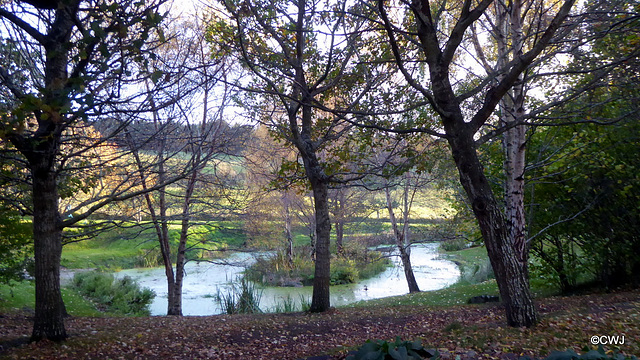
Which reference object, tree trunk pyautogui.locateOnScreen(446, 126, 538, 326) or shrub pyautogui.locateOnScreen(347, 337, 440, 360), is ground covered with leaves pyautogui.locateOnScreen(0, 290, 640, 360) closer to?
tree trunk pyautogui.locateOnScreen(446, 126, 538, 326)

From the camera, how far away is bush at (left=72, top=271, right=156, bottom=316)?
44.4 feet

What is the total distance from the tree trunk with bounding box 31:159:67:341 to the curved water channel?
28.8 feet

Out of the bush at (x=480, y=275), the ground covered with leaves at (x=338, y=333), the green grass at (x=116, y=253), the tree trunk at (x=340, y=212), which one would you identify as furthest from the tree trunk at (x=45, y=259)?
the tree trunk at (x=340, y=212)

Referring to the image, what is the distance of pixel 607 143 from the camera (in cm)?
798

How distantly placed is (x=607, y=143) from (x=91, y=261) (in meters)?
23.2

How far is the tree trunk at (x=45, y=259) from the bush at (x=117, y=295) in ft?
27.8

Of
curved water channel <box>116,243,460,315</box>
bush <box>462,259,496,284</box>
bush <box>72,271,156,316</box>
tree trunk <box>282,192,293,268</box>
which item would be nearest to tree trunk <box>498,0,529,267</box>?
curved water channel <box>116,243,460,315</box>

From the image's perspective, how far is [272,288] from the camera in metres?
18.6

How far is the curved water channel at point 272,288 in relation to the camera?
→ 15.3 m

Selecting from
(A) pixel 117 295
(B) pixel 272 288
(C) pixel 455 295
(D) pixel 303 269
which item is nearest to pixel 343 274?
(D) pixel 303 269

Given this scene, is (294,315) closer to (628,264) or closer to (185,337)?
(185,337)

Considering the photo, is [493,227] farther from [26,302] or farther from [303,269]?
[303,269]

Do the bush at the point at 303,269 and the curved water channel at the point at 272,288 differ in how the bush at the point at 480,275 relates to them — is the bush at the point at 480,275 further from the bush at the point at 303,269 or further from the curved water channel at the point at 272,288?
the bush at the point at 303,269

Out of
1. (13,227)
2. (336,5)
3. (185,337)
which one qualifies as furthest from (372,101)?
(13,227)
